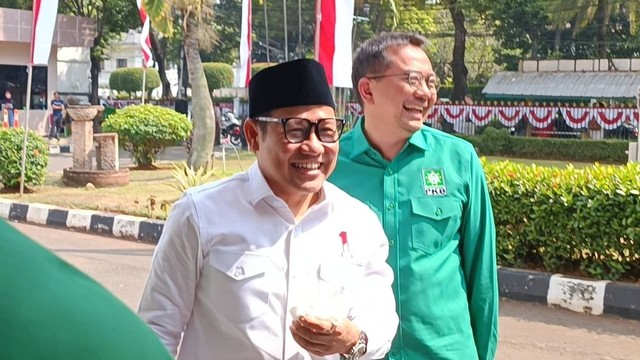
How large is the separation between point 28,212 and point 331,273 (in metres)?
9.92

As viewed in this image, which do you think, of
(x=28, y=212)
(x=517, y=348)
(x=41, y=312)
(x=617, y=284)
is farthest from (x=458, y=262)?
(x=28, y=212)

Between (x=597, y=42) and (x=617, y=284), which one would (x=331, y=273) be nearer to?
(x=617, y=284)

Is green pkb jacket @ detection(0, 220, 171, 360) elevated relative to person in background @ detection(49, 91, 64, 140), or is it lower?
elevated

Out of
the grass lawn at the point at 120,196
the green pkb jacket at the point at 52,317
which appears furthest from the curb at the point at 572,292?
the green pkb jacket at the point at 52,317

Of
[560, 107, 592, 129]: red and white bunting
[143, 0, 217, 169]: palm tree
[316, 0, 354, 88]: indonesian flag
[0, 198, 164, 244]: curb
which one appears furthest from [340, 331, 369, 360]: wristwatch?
[560, 107, 592, 129]: red and white bunting

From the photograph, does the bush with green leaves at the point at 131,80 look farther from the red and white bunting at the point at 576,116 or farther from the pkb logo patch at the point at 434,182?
the pkb logo patch at the point at 434,182

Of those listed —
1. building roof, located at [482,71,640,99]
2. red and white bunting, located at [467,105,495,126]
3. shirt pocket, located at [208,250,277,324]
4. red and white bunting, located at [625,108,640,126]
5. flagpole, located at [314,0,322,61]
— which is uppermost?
flagpole, located at [314,0,322,61]

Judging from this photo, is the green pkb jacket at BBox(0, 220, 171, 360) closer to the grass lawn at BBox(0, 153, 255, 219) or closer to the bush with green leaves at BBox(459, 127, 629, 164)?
the grass lawn at BBox(0, 153, 255, 219)

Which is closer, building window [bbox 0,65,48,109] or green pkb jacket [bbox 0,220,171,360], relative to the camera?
green pkb jacket [bbox 0,220,171,360]

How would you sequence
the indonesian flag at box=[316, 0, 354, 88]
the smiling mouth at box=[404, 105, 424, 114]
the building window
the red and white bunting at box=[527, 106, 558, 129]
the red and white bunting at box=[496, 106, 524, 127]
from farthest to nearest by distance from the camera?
the building window → the red and white bunting at box=[496, 106, 524, 127] → the red and white bunting at box=[527, 106, 558, 129] → the indonesian flag at box=[316, 0, 354, 88] → the smiling mouth at box=[404, 105, 424, 114]

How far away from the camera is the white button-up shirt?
7.00 feet

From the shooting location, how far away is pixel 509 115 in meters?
28.7

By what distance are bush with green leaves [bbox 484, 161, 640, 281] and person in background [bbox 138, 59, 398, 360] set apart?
16.2ft

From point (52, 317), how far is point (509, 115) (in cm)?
2880
